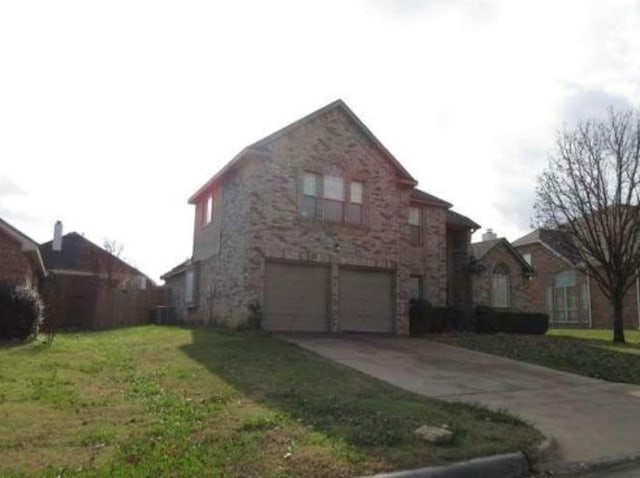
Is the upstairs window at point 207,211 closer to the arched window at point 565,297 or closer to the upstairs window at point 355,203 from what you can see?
the upstairs window at point 355,203

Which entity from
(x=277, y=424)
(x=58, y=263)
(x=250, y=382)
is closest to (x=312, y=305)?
(x=250, y=382)

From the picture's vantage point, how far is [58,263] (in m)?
41.3

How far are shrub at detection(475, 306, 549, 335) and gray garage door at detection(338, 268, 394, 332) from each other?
596 cm

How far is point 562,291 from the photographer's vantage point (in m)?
39.2

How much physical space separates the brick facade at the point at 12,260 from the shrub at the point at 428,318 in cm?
1468

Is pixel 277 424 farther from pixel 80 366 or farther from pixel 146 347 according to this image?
pixel 146 347

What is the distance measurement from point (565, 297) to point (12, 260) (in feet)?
100

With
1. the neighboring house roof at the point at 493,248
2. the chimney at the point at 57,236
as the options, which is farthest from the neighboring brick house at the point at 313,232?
the chimney at the point at 57,236

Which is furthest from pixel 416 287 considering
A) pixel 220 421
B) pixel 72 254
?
pixel 72 254

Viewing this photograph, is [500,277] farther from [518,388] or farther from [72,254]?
[72,254]

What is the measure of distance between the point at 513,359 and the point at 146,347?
10081 mm

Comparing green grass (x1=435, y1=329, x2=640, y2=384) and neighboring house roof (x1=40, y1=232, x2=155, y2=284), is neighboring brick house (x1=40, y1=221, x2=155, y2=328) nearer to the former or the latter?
neighboring house roof (x1=40, y1=232, x2=155, y2=284)

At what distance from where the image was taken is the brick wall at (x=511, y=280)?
95.3 feet

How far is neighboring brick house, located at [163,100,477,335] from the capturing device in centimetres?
2045
